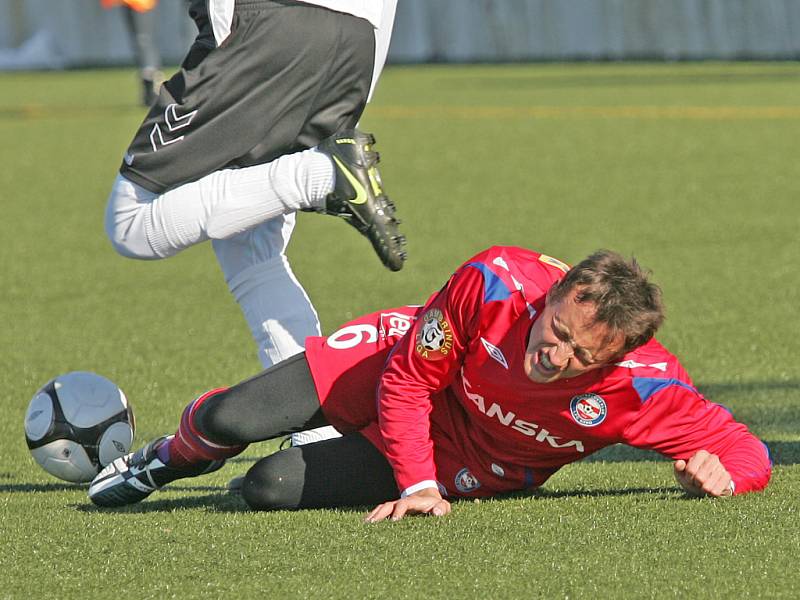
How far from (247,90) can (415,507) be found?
1.33 metres

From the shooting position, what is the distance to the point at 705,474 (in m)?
3.70

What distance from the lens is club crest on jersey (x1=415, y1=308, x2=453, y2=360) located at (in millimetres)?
3670

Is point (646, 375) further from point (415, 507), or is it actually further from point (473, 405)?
point (415, 507)

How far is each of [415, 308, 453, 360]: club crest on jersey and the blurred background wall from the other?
23.3m

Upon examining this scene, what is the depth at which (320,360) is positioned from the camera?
4070 mm

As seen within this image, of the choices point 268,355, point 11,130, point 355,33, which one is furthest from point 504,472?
point 11,130

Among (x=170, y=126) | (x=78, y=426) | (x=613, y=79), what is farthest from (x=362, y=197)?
(x=613, y=79)

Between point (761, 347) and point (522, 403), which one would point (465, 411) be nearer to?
point (522, 403)

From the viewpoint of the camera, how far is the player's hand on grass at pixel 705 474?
370 centimetres

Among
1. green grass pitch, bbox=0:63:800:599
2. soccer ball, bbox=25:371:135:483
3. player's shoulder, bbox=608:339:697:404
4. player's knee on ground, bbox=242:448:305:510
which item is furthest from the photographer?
soccer ball, bbox=25:371:135:483

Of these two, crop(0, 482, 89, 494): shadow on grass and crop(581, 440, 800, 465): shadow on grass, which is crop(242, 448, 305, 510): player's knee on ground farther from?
crop(581, 440, 800, 465): shadow on grass

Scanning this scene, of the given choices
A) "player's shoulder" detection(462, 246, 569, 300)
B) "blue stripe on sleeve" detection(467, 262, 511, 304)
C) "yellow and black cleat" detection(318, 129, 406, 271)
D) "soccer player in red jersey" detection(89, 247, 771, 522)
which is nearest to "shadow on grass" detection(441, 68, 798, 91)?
"yellow and black cleat" detection(318, 129, 406, 271)

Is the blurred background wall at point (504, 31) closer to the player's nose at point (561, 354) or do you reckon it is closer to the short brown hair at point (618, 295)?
the short brown hair at point (618, 295)

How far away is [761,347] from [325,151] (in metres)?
2.64
